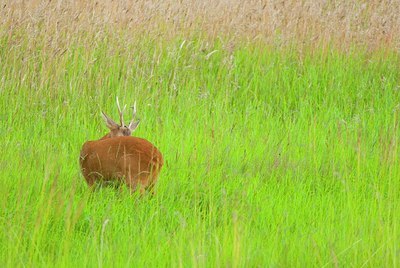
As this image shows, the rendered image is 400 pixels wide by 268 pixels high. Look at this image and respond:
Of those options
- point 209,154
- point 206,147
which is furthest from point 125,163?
point 206,147

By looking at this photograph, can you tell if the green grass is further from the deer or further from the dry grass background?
the dry grass background

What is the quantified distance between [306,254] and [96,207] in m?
1.23

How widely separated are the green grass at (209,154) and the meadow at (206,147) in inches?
0.6

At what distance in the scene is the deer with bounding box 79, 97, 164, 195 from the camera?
→ 3.79 m

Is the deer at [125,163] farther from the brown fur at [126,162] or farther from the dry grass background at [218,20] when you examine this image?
the dry grass background at [218,20]

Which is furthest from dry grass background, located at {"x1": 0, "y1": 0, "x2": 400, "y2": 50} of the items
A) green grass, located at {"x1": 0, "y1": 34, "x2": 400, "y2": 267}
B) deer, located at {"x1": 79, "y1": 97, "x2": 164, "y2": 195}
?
deer, located at {"x1": 79, "y1": 97, "x2": 164, "y2": 195}

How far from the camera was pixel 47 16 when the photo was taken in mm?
6434

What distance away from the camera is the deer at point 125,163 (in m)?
3.79

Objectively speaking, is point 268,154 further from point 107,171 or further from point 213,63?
point 213,63

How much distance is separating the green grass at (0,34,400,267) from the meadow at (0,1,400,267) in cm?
1

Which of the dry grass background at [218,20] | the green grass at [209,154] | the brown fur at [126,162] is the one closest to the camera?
the green grass at [209,154]

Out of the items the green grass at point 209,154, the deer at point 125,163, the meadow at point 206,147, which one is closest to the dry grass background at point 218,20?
the meadow at point 206,147

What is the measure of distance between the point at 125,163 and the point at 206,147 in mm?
1145

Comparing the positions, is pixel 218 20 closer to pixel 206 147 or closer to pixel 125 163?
pixel 206 147
